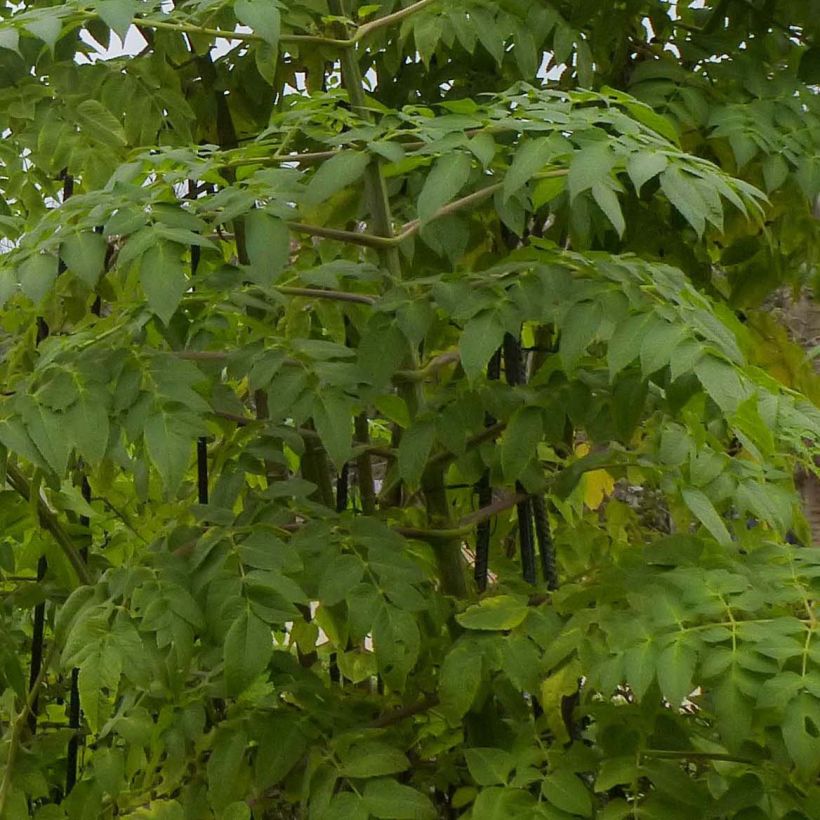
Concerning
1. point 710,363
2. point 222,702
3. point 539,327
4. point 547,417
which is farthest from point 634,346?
point 222,702

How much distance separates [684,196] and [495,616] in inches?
14.3

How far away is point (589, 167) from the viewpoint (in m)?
0.92

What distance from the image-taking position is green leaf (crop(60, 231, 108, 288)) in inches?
36.6

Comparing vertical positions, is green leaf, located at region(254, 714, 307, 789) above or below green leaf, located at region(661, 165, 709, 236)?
below

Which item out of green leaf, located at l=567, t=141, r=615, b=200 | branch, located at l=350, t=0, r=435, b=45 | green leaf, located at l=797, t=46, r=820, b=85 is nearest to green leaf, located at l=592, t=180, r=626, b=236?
green leaf, located at l=567, t=141, r=615, b=200

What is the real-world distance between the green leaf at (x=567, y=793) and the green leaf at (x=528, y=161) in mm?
450

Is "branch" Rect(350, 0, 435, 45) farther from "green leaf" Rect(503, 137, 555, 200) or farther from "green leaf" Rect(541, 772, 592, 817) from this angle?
"green leaf" Rect(541, 772, 592, 817)

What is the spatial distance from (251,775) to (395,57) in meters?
0.80

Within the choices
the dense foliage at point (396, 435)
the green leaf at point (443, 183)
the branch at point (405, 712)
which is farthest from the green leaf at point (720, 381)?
the branch at point (405, 712)

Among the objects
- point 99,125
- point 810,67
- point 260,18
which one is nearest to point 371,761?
point 260,18

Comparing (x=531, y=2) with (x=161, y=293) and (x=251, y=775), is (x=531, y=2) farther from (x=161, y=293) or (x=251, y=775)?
(x=251, y=775)

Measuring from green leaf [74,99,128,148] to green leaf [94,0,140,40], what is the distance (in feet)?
1.15

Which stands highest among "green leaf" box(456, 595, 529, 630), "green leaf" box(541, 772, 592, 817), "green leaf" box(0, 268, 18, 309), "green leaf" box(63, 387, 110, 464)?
"green leaf" box(0, 268, 18, 309)

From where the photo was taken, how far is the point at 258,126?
61.3 inches
